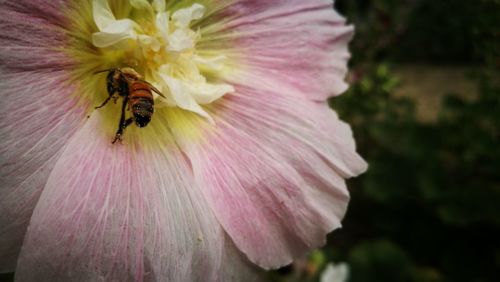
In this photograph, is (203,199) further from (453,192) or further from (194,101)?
(453,192)

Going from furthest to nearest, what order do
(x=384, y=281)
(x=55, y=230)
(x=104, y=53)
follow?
(x=384, y=281)
(x=104, y=53)
(x=55, y=230)

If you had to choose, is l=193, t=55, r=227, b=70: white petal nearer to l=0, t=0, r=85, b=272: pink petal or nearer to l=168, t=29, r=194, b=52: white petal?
l=168, t=29, r=194, b=52: white petal

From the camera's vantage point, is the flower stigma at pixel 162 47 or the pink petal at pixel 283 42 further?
the pink petal at pixel 283 42

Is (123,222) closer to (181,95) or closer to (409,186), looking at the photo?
(181,95)

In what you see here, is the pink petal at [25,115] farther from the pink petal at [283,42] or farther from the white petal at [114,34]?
the pink petal at [283,42]

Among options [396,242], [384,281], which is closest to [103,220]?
[384,281]

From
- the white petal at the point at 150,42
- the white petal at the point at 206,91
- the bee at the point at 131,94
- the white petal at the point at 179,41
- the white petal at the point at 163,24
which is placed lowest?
the white petal at the point at 206,91

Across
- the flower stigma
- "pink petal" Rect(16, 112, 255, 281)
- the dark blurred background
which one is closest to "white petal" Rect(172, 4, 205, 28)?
the flower stigma

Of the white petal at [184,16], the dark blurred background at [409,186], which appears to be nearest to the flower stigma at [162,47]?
A: the white petal at [184,16]
